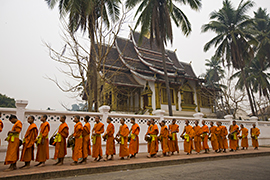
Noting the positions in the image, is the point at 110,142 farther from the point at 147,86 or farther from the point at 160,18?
the point at 147,86

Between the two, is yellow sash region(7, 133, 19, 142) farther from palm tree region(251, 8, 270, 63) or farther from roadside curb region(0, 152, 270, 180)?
palm tree region(251, 8, 270, 63)

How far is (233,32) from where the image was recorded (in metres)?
17.9

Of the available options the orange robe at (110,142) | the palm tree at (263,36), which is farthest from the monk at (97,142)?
the palm tree at (263,36)

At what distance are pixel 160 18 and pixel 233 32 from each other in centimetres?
836

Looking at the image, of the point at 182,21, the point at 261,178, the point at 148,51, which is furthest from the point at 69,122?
the point at 148,51

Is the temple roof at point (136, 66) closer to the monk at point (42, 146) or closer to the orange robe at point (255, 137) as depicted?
the orange robe at point (255, 137)

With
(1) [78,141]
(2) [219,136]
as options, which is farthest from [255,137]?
(1) [78,141]

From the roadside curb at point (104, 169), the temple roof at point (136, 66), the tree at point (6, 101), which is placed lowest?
the roadside curb at point (104, 169)

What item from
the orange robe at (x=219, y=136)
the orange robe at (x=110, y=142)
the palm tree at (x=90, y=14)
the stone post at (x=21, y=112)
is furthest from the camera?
the palm tree at (x=90, y=14)

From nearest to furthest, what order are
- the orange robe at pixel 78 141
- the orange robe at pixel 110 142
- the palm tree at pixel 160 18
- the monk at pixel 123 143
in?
the orange robe at pixel 78 141, the orange robe at pixel 110 142, the monk at pixel 123 143, the palm tree at pixel 160 18

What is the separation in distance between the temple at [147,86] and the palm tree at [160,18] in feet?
8.60

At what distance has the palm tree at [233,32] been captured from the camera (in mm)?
17969

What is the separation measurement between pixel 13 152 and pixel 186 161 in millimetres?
5086

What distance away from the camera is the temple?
17.5m
